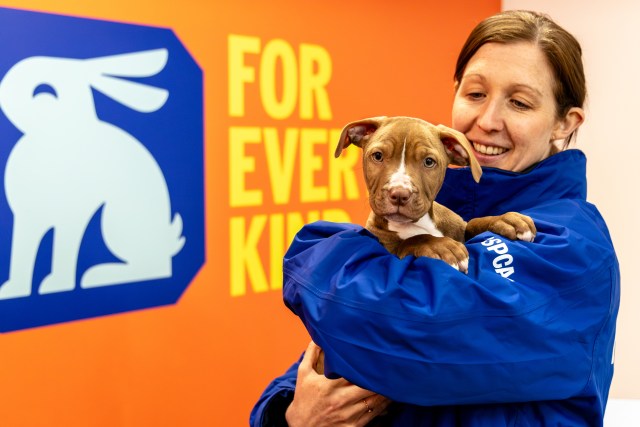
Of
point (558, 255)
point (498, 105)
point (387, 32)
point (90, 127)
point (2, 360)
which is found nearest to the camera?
point (558, 255)

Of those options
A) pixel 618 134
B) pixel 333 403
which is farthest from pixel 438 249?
pixel 618 134

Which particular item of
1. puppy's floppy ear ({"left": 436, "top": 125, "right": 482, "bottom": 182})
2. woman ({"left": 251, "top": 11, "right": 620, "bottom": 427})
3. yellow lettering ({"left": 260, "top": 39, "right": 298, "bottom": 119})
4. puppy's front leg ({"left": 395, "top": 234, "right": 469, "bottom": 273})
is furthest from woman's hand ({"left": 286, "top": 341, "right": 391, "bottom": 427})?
yellow lettering ({"left": 260, "top": 39, "right": 298, "bottom": 119})

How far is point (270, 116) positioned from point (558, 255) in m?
2.14

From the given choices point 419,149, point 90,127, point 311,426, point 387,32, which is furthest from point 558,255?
point 387,32

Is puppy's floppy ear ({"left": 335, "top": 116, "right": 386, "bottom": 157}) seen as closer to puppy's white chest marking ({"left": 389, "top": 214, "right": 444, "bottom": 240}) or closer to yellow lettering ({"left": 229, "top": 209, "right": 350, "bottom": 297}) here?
puppy's white chest marking ({"left": 389, "top": 214, "right": 444, "bottom": 240})

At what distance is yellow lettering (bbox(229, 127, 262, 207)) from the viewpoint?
315cm

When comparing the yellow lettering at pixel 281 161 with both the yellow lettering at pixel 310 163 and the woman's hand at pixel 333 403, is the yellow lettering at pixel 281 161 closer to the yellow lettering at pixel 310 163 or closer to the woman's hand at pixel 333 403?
the yellow lettering at pixel 310 163

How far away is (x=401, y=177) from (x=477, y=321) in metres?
0.43

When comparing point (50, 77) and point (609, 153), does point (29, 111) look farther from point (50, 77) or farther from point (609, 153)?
point (609, 153)

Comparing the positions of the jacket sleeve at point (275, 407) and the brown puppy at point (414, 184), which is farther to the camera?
the jacket sleeve at point (275, 407)

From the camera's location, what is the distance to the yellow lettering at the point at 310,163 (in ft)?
11.3

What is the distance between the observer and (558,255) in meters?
1.32

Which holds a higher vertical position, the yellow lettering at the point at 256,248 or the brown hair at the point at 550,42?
the brown hair at the point at 550,42

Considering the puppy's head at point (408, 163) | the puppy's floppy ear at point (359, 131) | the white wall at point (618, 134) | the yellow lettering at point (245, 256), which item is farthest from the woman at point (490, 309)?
the white wall at point (618, 134)
